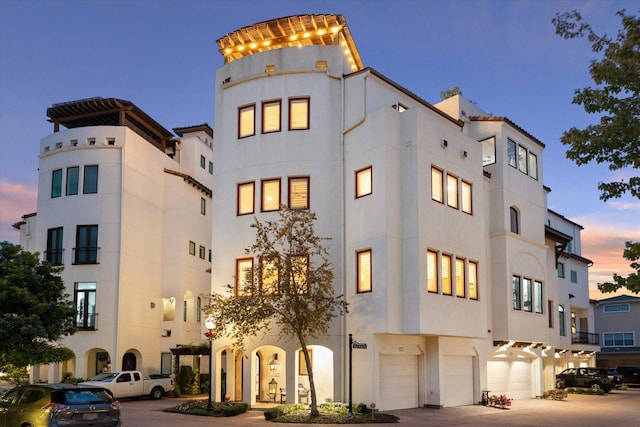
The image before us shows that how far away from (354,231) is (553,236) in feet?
67.1

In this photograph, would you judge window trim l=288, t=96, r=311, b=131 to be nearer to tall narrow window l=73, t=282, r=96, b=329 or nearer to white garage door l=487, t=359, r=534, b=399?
white garage door l=487, t=359, r=534, b=399

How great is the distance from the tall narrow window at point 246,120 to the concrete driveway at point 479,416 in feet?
40.2

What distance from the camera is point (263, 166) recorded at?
30172 millimetres

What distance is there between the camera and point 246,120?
3133 cm

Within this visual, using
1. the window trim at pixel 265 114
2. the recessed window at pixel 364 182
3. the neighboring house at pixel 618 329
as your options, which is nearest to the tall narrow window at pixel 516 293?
the recessed window at pixel 364 182

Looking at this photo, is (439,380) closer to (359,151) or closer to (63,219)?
(359,151)

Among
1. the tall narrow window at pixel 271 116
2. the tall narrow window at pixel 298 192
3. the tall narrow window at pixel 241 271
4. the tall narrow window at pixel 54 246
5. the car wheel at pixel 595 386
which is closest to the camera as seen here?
the tall narrow window at pixel 241 271

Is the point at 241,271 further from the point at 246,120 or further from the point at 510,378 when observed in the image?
the point at 510,378

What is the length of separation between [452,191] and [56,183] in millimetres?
23986

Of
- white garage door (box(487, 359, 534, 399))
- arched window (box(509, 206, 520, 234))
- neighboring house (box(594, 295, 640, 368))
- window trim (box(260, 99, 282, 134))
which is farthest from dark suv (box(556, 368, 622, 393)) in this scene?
window trim (box(260, 99, 282, 134))

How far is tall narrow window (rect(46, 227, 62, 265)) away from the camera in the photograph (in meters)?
39.4

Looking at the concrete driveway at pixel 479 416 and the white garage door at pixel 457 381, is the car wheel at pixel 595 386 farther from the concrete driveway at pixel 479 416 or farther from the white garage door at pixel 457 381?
the white garage door at pixel 457 381

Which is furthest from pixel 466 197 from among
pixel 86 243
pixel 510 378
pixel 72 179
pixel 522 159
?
pixel 72 179

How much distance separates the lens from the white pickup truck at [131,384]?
1309 inches
